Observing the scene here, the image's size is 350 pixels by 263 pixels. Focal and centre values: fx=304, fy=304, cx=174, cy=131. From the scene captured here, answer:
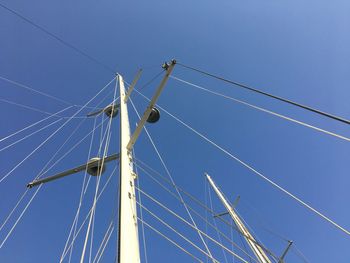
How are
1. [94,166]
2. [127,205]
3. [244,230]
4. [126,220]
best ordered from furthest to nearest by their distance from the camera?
[244,230]
[94,166]
[127,205]
[126,220]

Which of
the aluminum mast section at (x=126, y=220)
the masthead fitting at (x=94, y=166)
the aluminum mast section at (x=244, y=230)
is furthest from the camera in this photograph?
the aluminum mast section at (x=244, y=230)

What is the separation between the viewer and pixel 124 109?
6.82m

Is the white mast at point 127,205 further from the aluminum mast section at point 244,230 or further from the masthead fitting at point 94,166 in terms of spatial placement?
the aluminum mast section at point 244,230

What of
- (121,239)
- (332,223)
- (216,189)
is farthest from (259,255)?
(121,239)

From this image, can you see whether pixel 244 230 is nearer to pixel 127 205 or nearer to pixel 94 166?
pixel 94 166

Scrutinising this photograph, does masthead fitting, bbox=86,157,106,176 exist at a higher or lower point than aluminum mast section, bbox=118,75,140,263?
lower

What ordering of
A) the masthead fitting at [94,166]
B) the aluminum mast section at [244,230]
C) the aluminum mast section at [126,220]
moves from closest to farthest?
the aluminum mast section at [126,220] → the masthead fitting at [94,166] → the aluminum mast section at [244,230]

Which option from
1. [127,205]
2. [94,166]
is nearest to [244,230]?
[94,166]

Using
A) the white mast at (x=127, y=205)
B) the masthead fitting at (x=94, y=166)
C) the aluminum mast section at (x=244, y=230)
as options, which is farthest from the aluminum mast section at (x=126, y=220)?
the aluminum mast section at (x=244, y=230)

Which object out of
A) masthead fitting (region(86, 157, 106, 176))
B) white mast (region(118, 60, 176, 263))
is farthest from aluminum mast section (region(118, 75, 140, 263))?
masthead fitting (region(86, 157, 106, 176))

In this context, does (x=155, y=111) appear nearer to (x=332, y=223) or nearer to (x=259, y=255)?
(x=332, y=223)

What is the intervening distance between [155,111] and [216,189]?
8788 mm

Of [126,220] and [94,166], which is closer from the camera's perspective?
[126,220]

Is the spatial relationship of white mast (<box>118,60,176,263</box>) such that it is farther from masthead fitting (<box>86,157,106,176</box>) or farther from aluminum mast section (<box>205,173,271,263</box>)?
aluminum mast section (<box>205,173,271,263</box>)
